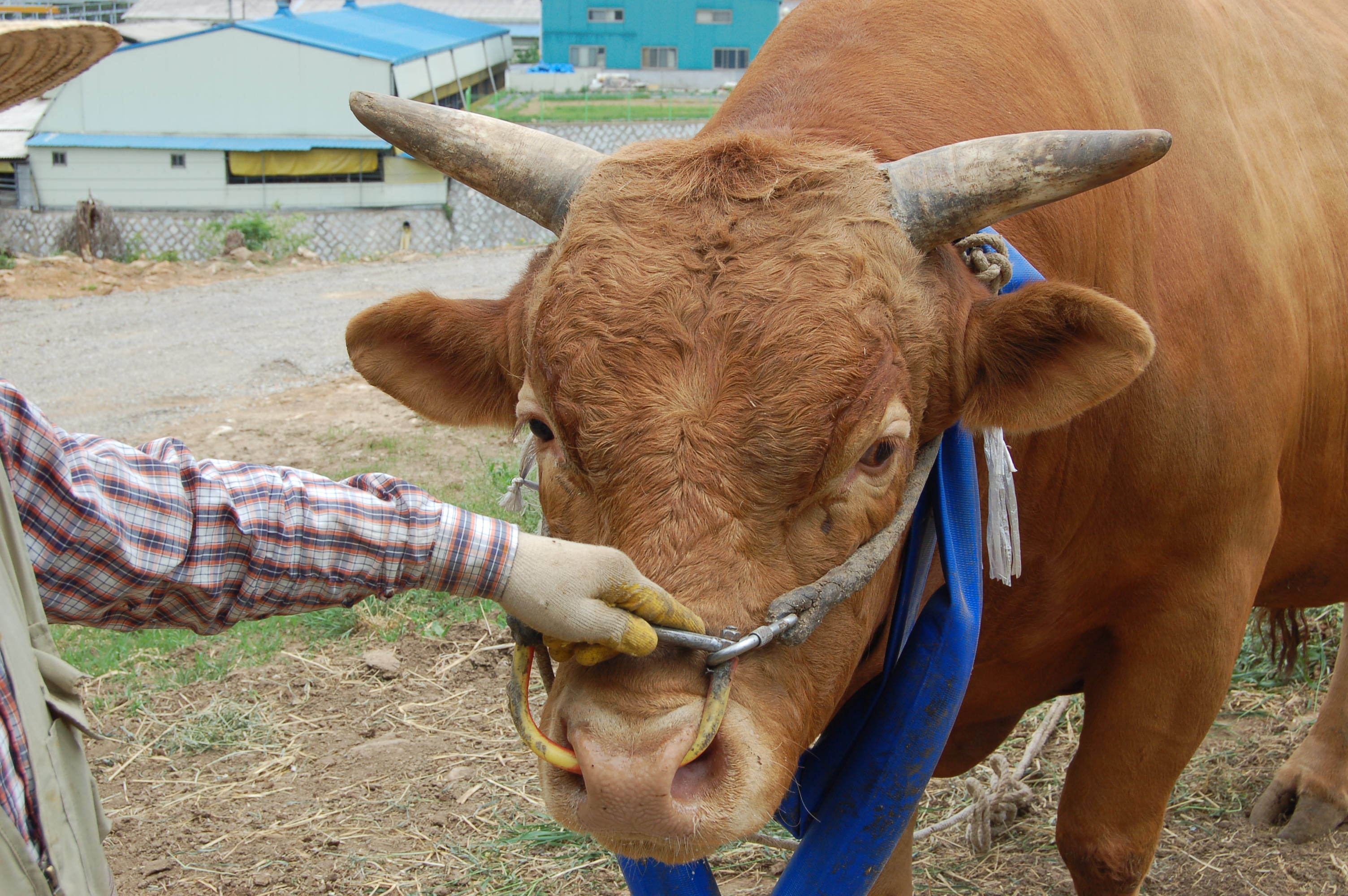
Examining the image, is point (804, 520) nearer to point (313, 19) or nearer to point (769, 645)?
point (769, 645)

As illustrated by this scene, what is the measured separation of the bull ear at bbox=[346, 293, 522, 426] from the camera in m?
2.57

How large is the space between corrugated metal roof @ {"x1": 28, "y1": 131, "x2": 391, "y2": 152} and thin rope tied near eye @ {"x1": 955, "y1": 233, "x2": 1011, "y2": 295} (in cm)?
2598

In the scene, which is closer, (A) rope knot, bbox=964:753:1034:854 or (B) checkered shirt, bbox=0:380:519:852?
(B) checkered shirt, bbox=0:380:519:852

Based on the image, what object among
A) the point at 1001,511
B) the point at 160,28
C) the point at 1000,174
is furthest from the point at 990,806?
the point at 160,28

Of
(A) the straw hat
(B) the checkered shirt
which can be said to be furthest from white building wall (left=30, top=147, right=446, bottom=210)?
(B) the checkered shirt

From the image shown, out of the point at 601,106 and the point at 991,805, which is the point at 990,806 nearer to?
the point at 991,805

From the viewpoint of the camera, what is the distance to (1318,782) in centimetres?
393

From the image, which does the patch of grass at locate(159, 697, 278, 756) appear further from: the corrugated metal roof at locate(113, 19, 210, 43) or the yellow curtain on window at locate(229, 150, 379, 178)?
the corrugated metal roof at locate(113, 19, 210, 43)

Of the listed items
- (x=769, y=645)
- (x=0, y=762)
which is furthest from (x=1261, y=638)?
(x=0, y=762)

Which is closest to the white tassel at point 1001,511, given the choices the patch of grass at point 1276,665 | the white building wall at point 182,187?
the patch of grass at point 1276,665

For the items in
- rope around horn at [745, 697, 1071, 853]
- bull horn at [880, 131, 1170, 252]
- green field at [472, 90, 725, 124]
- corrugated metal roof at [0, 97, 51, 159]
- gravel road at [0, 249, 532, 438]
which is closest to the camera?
bull horn at [880, 131, 1170, 252]

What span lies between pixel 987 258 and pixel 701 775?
49.1 inches

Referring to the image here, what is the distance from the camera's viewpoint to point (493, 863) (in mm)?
3607

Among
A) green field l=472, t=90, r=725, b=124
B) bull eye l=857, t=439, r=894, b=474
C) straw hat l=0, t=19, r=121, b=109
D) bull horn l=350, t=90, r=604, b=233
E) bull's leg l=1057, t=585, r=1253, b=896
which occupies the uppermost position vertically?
straw hat l=0, t=19, r=121, b=109
